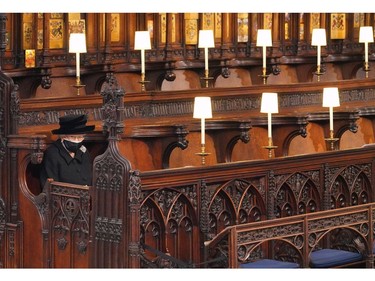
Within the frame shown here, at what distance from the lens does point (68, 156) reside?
11523 mm

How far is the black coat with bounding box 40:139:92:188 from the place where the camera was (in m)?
11.5

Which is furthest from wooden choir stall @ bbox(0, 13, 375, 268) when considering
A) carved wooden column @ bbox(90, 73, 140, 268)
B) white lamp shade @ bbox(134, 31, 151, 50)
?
white lamp shade @ bbox(134, 31, 151, 50)

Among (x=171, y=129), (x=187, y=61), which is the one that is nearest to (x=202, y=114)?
(x=171, y=129)

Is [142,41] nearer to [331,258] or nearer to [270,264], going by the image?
[331,258]

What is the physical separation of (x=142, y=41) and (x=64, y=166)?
4.02 metres

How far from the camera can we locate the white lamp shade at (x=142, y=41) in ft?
50.0

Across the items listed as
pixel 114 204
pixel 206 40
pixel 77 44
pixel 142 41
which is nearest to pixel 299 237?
pixel 114 204

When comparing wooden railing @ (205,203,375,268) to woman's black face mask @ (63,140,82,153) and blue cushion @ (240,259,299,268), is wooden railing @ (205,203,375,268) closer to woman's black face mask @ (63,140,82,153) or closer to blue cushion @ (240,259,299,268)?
blue cushion @ (240,259,299,268)

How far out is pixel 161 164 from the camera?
41.6ft

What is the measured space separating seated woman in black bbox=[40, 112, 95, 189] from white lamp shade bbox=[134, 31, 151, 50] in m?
3.68

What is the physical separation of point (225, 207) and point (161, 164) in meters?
1.63

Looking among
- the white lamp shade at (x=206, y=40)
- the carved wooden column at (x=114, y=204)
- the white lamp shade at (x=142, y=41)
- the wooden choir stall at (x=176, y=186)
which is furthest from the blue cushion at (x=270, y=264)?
the white lamp shade at (x=206, y=40)

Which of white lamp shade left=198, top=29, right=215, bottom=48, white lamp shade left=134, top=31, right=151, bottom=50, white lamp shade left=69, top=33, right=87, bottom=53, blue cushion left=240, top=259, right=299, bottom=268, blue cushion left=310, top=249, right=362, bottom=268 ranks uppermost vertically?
white lamp shade left=198, top=29, right=215, bottom=48

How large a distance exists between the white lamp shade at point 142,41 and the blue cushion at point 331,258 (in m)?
4.78
